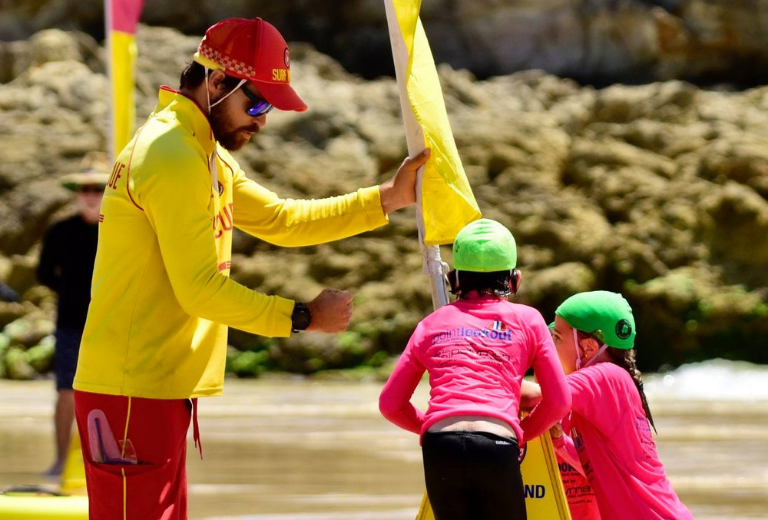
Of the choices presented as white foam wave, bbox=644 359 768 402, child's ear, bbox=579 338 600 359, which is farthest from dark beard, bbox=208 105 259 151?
white foam wave, bbox=644 359 768 402

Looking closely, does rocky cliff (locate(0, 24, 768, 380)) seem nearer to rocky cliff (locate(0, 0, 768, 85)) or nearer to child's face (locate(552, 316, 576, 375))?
rocky cliff (locate(0, 0, 768, 85))

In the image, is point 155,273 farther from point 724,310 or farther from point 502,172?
point 502,172

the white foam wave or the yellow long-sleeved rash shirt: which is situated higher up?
the yellow long-sleeved rash shirt

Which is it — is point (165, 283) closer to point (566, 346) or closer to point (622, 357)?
point (566, 346)

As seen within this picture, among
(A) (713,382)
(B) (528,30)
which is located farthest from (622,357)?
(B) (528,30)

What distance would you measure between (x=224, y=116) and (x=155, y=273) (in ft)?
1.57

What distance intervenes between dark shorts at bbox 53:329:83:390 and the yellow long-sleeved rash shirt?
14.2 feet

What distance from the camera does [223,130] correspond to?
349 centimetres

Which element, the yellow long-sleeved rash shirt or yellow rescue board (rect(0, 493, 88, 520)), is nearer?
the yellow long-sleeved rash shirt

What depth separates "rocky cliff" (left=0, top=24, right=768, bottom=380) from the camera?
858 inches

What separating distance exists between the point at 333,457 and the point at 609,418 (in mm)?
6415

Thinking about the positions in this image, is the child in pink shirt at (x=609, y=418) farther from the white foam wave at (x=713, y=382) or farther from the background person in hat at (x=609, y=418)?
the white foam wave at (x=713, y=382)

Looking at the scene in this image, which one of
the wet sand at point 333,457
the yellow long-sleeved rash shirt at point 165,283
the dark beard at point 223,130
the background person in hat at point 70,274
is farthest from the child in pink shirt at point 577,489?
the background person in hat at point 70,274

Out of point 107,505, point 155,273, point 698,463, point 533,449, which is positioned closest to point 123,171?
point 155,273
